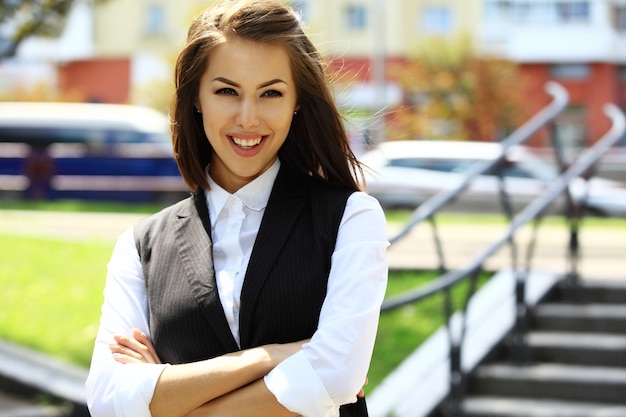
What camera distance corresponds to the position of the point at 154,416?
200 cm

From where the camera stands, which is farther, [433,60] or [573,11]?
[573,11]

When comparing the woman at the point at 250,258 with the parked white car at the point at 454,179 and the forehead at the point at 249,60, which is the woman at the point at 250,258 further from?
the parked white car at the point at 454,179

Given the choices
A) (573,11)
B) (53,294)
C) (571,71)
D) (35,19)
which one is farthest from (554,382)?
(573,11)

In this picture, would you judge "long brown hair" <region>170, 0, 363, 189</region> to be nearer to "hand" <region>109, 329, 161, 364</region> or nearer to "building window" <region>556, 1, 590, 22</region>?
"hand" <region>109, 329, 161, 364</region>

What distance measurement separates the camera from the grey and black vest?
Result: 199 cm

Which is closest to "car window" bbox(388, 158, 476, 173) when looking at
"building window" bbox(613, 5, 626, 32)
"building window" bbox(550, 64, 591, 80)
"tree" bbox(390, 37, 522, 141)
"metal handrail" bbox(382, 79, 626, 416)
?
"metal handrail" bbox(382, 79, 626, 416)

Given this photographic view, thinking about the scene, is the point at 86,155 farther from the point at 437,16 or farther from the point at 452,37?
the point at 437,16

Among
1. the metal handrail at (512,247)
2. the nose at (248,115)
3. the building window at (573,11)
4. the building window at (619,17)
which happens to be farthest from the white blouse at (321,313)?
the building window at (619,17)

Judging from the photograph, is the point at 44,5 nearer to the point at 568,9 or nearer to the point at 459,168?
the point at 459,168

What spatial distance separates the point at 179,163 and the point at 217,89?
238 millimetres

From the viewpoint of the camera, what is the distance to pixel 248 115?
204cm

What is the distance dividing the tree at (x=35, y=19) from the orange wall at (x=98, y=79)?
25385mm

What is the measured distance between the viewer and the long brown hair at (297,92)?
81.1 inches

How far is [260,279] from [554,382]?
364 centimetres
